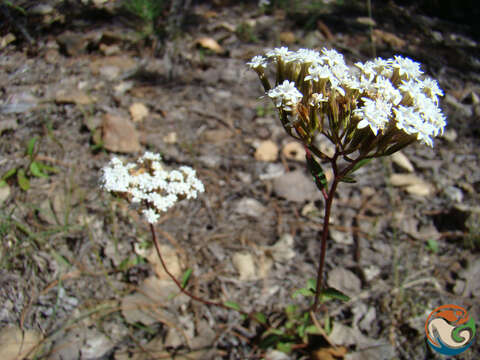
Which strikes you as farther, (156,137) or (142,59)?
(142,59)

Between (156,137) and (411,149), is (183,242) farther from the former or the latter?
(411,149)

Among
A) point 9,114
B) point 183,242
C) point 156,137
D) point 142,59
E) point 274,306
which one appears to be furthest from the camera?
point 142,59

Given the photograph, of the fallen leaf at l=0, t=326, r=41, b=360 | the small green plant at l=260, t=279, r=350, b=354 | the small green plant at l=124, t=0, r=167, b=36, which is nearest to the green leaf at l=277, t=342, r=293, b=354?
the small green plant at l=260, t=279, r=350, b=354

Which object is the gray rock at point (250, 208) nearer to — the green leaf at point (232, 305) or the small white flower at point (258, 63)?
the green leaf at point (232, 305)

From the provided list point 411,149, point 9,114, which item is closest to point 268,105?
point 411,149

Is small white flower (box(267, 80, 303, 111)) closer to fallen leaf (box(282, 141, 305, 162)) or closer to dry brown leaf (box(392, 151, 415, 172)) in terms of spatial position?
fallen leaf (box(282, 141, 305, 162))

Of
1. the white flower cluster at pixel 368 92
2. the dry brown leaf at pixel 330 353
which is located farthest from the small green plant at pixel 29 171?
the dry brown leaf at pixel 330 353
